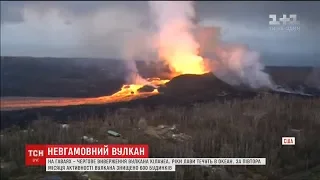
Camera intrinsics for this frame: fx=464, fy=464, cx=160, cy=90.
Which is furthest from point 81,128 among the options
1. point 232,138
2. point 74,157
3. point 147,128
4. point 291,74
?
point 291,74

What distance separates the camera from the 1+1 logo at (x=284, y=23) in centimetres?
434

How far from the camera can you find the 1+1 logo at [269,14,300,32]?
14.2 feet

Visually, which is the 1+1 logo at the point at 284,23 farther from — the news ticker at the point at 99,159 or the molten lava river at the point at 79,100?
the news ticker at the point at 99,159

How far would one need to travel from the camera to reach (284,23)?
14.3ft

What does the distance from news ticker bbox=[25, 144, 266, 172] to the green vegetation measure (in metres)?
0.06

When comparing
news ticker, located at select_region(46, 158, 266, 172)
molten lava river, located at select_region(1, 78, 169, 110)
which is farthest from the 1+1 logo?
news ticker, located at select_region(46, 158, 266, 172)

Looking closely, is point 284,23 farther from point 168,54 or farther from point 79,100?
point 79,100

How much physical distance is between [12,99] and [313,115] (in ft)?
9.57

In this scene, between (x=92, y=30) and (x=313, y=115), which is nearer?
(x=92, y=30)

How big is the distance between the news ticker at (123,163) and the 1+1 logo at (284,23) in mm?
1353

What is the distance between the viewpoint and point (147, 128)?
441 cm

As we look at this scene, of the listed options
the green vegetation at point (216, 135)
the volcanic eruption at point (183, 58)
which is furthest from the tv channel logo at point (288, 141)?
the volcanic eruption at point (183, 58)

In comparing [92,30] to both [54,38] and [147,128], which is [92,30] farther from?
[147,128]

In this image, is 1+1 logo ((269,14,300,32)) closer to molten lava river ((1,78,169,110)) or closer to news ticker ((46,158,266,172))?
molten lava river ((1,78,169,110))
